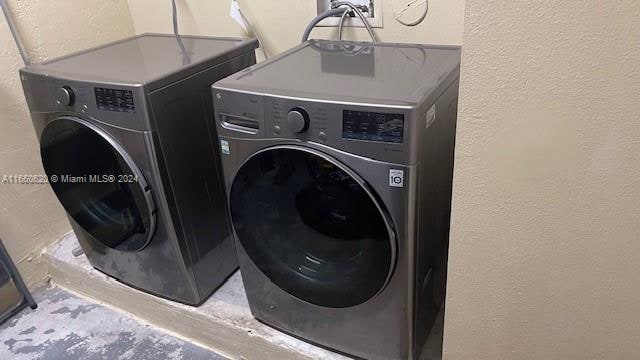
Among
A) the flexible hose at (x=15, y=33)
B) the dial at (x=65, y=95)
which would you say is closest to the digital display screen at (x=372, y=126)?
the dial at (x=65, y=95)

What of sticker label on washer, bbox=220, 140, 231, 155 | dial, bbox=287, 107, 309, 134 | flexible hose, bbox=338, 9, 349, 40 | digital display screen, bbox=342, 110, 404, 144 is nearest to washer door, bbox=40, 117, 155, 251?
sticker label on washer, bbox=220, 140, 231, 155

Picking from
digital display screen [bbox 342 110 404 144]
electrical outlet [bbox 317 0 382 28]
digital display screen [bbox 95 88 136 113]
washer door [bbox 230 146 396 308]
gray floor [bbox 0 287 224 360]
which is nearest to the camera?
digital display screen [bbox 342 110 404 144]

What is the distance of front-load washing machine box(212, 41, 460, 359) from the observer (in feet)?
3.14

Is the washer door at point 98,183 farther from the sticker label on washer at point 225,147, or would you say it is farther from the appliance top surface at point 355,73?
the appliance top surface at point 355,73

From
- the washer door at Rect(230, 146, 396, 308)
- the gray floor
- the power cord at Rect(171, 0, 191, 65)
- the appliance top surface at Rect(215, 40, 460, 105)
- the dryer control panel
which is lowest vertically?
the gray floor

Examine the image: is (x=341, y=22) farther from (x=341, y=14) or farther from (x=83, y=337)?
(x=83, y=337)

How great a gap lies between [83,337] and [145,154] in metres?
0.82

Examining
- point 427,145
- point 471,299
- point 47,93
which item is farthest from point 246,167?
point 47,93

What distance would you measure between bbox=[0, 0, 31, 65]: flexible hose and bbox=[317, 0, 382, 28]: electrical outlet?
107 cm

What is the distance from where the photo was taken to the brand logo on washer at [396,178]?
0.94 m

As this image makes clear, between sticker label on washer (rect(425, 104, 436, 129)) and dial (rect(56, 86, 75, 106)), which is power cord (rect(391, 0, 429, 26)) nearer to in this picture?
sticker label on washer (rect(425, 104, 436, 129))

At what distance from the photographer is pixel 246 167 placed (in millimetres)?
1130

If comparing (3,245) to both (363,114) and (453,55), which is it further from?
(453,55)

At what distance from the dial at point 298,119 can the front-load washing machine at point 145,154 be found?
0.44 m
